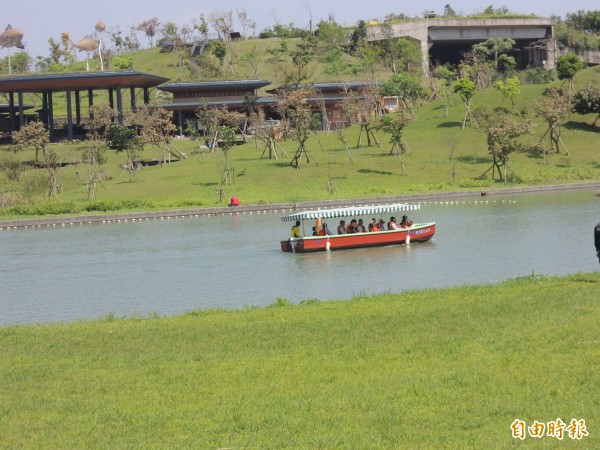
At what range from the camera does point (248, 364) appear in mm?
14320

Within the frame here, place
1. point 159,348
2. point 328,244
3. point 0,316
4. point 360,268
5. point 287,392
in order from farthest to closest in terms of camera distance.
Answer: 1. point 328,244
2. point 360,268
3. point 0,316
4. point 159,348
5. point 287,392

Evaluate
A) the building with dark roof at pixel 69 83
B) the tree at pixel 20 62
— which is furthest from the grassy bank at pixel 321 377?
the tree at pixel 20 62

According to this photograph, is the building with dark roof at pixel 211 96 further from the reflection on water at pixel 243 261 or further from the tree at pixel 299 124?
the reflection on water at pixel 243 261

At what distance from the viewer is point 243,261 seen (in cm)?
3647

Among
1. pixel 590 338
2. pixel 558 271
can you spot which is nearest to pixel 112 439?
pixel 590 338

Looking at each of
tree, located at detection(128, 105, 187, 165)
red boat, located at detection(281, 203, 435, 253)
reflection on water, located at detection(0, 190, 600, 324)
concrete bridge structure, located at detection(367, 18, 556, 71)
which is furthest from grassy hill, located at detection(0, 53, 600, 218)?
concrete bridge structure, located at detection(367, 18, 556, 71)

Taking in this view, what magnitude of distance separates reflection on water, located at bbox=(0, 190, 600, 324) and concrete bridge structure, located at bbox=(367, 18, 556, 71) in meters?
59.9

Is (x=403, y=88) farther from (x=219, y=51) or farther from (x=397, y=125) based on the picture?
(x=219, y=51)

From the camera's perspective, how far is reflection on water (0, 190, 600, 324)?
27.8 m

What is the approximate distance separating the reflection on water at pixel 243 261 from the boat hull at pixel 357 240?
0.44m

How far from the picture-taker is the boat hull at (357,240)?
127 ft

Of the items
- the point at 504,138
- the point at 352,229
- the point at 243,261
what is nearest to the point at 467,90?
the point at 504,138

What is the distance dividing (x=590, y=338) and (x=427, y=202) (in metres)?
43.5

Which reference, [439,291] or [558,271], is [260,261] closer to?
[558,271]
